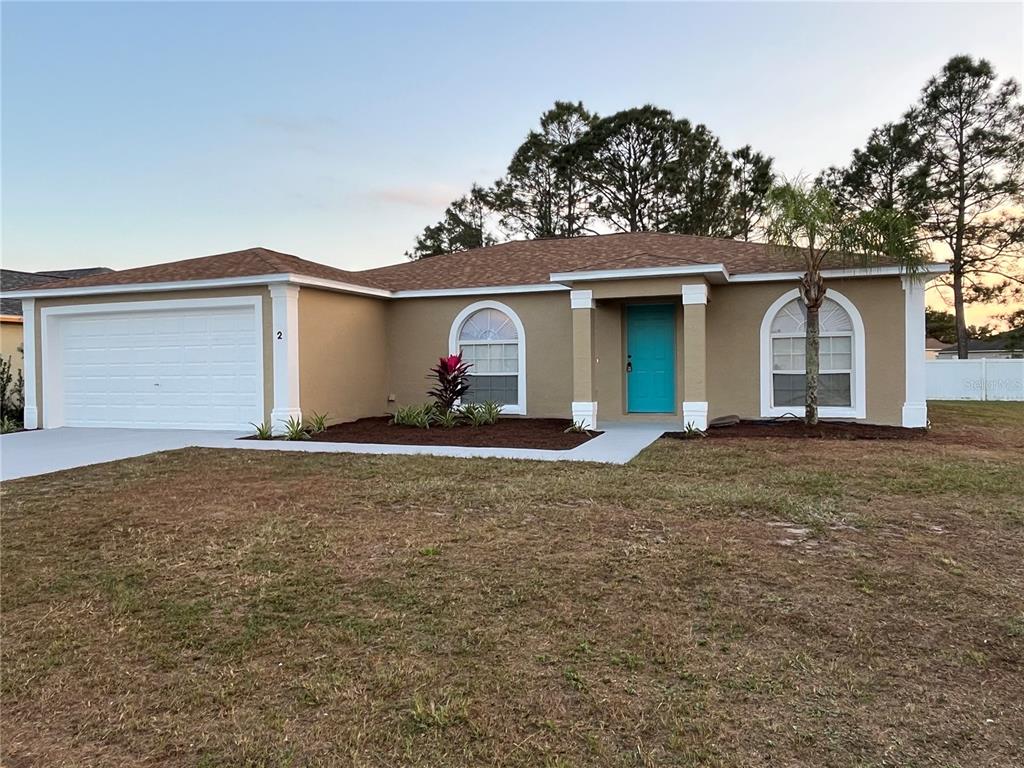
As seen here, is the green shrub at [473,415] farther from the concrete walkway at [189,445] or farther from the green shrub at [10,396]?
the green shrub at [10,396]

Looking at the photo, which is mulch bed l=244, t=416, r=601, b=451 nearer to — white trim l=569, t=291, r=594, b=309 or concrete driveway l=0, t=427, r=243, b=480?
concrete driveway l=0, t=427, r=243, b=480

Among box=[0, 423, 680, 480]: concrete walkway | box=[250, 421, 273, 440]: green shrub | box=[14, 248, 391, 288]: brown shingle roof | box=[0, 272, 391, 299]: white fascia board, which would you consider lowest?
box=[0, 423, 680, 480]: concrete walkway

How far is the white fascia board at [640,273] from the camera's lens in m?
10.9

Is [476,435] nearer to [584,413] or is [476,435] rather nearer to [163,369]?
[584,413]

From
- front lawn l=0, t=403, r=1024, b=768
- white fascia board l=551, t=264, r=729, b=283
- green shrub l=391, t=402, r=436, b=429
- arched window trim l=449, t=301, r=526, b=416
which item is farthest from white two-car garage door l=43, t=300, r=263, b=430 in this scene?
white fascia board l=551, t=264, r=729, b=283

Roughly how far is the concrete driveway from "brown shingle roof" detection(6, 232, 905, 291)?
278cm

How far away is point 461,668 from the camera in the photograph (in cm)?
314

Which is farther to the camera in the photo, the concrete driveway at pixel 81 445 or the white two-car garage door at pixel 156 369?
the white two-car garage door at pixel 156 369

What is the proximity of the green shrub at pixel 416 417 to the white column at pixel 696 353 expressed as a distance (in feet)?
15.4

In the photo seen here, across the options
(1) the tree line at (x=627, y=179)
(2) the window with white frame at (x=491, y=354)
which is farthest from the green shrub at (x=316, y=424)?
(1) the tree line at (x=627, y=179)

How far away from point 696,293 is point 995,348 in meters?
35.2

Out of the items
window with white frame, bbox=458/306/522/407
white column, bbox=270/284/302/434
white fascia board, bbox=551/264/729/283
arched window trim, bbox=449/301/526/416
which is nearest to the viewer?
white fascia board, bbox=551/264/729/283

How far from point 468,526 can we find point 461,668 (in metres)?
2.39

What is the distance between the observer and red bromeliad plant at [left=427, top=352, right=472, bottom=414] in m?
13.0
